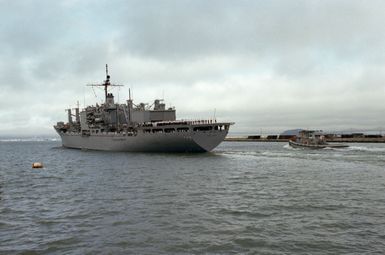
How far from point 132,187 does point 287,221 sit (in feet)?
46.9

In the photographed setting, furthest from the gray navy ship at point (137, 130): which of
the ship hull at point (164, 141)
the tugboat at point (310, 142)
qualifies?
the tugboat at point (310, 142)

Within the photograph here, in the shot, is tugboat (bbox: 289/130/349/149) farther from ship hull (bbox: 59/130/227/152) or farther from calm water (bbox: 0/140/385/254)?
calm water (bbox: 0/140/385/254)

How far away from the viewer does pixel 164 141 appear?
6088 centimetres

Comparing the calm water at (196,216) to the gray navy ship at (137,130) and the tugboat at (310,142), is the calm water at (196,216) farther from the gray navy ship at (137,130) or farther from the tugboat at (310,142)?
the tugboat at (310,142)

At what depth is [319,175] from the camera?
110 ft

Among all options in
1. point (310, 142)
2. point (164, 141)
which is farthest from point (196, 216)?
point (310, 142)

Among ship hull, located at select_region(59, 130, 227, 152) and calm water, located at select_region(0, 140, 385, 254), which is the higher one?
ship hull, located at select_region(59, 130, 227, 152)

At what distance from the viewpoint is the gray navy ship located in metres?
58.8

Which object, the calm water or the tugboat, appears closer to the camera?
the calm water

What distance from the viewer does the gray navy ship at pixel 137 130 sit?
193 ft

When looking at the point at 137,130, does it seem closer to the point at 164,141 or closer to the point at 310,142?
the point at 164,141

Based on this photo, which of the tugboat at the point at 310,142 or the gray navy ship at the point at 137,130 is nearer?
the gray navy ship at the point at 137,130

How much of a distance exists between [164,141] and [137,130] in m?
8.29

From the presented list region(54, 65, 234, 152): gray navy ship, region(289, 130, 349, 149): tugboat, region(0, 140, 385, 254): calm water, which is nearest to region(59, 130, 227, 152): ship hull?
region(54, 65, 234, 152): gray navy ship
